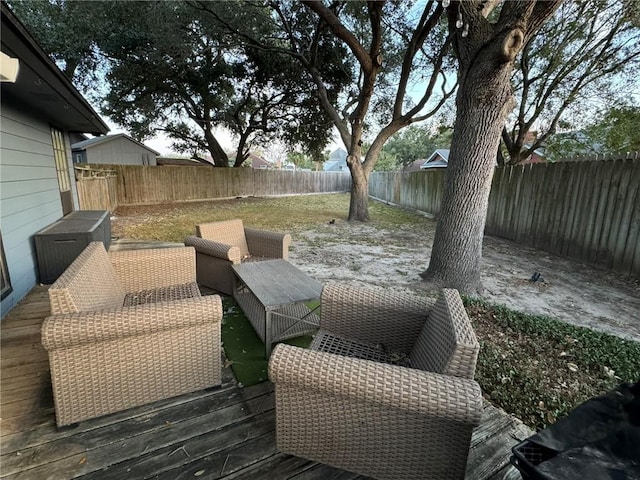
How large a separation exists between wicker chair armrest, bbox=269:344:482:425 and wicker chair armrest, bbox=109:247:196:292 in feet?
5.91

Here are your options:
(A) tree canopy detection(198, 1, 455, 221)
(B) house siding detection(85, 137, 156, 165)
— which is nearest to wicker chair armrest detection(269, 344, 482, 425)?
(A) tree canopy detection(198, 1, 455, 221)

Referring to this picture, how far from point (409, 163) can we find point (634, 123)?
97.5ft

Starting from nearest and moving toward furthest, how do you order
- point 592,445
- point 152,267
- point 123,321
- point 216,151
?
point 592,445, point 123,321, point 152,267, point 216,151

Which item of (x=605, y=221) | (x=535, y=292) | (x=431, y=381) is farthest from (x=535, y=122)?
(x=431, y=381)

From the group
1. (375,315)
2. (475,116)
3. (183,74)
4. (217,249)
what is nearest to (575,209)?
(475,116)

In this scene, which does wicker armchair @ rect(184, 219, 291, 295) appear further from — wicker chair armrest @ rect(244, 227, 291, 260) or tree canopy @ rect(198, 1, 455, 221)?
tree canopy @ rect(198, 1, 455, 221)

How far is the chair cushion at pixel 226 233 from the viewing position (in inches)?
143

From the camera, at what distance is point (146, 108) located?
11.9 metres

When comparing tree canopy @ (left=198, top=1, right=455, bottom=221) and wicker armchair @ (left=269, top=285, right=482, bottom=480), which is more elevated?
tree canopy @ (left=198, top=1, right=455, bottom=221)

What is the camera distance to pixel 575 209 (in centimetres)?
515

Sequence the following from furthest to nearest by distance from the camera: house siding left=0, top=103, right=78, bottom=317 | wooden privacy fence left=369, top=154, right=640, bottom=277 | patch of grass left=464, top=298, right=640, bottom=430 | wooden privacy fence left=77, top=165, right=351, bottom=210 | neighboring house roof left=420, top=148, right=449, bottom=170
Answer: neighboring house roof left=420, top=148, right=449, bottom=170
wooden privacy fence left=77, top=165, right=351, bottom=210
wooden privacy fence left=369, top=154, right=640, bottom=277
house siding left=0, top=103, right=78, bottom=317
patch of grass left=464, top=298, right=640, bottom=430

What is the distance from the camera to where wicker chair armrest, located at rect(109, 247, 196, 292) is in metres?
2.47

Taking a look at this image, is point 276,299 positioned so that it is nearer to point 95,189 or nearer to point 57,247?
point 57,247

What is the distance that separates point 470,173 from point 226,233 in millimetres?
2952
